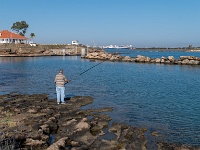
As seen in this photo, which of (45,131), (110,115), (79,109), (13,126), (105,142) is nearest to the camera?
(105,142)

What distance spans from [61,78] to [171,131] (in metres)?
8.15

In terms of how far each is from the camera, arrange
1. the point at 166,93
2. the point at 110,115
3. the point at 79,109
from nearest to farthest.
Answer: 1. the point at 110,115
2. the point at 79,109
3. the point at 166,93

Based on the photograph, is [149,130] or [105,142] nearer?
[105,142]

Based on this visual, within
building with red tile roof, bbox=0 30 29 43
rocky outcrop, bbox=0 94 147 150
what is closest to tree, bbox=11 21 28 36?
building with red tile roof, bbox=0 30 29 43

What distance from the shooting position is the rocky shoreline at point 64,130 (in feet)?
35.9

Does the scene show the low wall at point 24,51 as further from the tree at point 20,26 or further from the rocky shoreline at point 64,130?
the rocky shoreline at point 64,130

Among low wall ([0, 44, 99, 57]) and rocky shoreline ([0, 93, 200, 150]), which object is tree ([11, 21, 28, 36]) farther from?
rocky shoreline ([0, 93, 200, 150])

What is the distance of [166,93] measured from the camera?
2434 cm

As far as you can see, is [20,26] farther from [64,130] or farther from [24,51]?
[64,130]

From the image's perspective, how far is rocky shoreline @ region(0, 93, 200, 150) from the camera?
11.0 meters

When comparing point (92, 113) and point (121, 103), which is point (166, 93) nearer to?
point (121, 103)

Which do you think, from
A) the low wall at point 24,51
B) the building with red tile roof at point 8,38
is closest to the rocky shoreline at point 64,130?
the low wall at point 24,51

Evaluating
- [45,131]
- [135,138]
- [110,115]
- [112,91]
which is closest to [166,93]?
[112,91]

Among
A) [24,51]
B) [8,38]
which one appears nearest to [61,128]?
[24,51]
